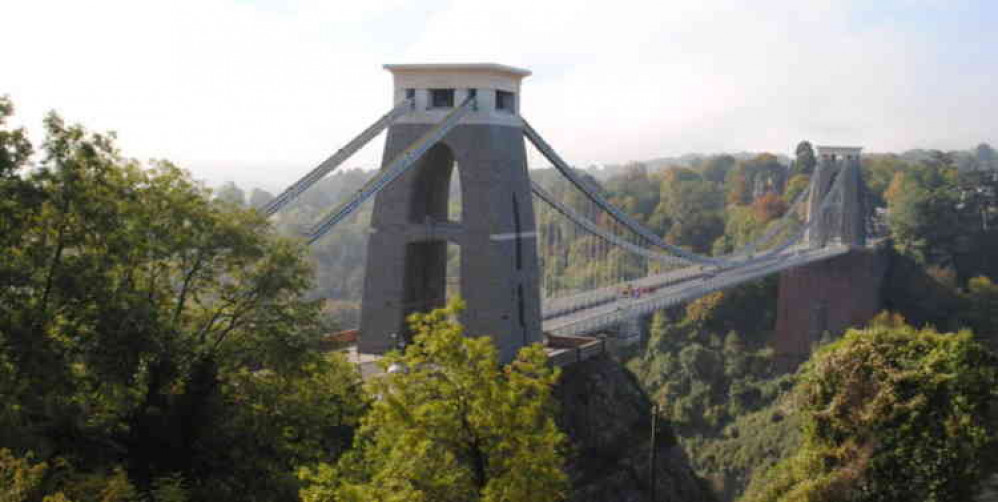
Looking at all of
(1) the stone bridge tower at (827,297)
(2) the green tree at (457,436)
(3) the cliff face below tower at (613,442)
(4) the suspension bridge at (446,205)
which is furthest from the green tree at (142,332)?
(1) the stone bridge tower at (827,297)

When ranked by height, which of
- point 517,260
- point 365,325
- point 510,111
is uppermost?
point 510,111

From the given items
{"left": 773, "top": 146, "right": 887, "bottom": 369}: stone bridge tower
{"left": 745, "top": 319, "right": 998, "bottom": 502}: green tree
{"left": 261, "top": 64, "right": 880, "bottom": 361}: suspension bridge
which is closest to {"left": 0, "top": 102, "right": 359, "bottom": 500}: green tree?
{"left": 261, "top": 64, "right": 880, "bottom": 361}: suspension bridge

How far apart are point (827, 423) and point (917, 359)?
1.15 m

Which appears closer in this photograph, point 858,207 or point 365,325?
point 365,325

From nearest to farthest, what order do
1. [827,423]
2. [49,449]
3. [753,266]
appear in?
[49,449] < [827,423] < [753,266]

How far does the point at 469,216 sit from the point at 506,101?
1925 mm

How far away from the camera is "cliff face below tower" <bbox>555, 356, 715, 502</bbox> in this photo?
628 inches

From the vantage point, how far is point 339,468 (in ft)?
27.8

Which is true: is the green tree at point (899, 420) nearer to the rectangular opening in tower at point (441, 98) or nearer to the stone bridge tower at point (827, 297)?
the rectangular opening in tower at point (441, 98)

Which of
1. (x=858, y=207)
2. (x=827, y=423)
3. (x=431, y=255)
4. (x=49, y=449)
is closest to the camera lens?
(x=49, y=449)

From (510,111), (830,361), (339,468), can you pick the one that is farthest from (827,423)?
(510,111)

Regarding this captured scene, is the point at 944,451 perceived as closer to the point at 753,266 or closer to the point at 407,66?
the point at 407,66

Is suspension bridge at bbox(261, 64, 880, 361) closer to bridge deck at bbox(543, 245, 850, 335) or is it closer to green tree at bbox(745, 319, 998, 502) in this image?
bridge deck at bbox(543, 245, 850, 335)

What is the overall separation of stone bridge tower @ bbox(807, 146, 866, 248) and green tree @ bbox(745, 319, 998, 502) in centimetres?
3066
